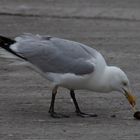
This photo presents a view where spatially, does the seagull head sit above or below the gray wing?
below

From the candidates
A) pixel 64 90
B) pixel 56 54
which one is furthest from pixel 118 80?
pixel 64 90

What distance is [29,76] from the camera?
9.12 metres

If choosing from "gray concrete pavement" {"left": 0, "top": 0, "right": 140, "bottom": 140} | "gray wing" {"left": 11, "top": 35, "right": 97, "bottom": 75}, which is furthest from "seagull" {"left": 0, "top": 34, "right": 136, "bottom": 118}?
"gray concrete pavement" {"left": 0, "top": 0, "right": 140, "bottom": 140}

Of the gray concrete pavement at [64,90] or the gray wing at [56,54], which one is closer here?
the gray concrete pavement at [64,90]

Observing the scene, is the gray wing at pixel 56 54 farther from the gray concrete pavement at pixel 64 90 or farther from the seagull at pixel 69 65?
the gray concrete pavement at pixel 64 90

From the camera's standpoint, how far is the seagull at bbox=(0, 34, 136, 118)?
23.8 feet

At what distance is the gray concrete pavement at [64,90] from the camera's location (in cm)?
683

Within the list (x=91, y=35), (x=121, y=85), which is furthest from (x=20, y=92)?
(x=91, y=35)

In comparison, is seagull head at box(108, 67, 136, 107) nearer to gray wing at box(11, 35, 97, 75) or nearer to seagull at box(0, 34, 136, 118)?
seagull at box(0, 34, 136, 118)

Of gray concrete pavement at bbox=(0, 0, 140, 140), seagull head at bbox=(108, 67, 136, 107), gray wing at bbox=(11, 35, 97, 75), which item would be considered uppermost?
gray wing at bbox=(11, 35, 97, 75)

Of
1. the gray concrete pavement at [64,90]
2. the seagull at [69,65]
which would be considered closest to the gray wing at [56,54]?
the seagull at [69,65]

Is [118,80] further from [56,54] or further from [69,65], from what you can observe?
[56,54]

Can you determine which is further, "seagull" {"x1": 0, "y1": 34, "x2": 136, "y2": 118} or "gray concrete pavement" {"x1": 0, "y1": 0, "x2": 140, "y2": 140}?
"seagull" {"x1": 0, "y1": 34, "x2": 136, "y2": 118}

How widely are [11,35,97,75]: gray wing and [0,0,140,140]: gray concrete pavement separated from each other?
211 millimetres
